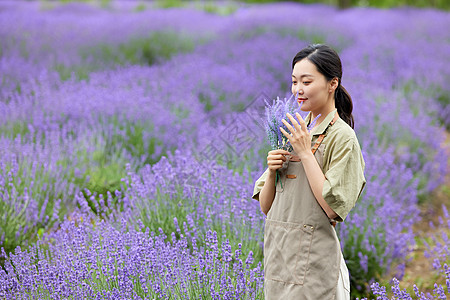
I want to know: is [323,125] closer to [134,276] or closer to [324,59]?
[324,59]

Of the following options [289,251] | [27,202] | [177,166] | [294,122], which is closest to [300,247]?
[289,251]

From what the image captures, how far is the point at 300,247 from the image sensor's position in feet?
4.95

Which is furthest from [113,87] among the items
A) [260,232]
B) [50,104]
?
[260,232]

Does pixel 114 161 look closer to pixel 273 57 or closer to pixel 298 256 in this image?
pixel 298 256

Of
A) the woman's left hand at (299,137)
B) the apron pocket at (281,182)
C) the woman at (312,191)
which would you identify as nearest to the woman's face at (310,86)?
the woman at (312,191)

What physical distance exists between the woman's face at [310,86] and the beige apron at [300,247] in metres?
0.15

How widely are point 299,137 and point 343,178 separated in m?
0.18

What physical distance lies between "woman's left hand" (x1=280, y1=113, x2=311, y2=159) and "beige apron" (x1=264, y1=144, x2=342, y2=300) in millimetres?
90

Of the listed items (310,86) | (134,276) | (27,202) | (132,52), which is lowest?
(27,202)

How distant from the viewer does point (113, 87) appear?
5.01 metres

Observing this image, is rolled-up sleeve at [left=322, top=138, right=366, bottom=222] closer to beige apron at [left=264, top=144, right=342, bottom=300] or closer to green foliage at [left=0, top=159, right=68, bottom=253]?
beige apron at [left=264, top=144, right=342, bottom=300]

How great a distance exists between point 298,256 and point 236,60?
18.1ft

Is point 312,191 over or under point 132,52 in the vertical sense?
over

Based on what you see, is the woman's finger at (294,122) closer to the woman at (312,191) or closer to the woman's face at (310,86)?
the woman at (312,191)
